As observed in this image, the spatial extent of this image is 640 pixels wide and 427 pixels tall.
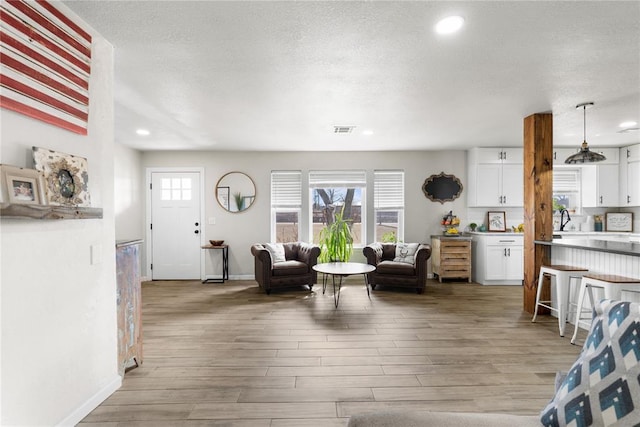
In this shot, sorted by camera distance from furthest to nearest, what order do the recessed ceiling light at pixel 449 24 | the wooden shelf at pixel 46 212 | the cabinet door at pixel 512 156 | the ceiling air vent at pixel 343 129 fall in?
1. the cabinet door at pixel 512 156
2. the ceiling air vent at pixel 343 129
3. the recessed ceiling light at pixel 449 24
4. the wooden shelf at pixel 46 212

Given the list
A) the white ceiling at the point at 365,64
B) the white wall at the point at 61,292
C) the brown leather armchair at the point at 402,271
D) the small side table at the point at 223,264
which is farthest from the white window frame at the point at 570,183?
the white wall at the point at 61,292

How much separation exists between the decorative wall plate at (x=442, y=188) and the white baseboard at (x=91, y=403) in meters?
5.40

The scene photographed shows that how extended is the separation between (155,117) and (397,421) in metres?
4.04

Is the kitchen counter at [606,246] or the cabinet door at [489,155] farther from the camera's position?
the cabinet door at [489,155]

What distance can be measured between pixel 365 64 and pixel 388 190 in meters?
3.85

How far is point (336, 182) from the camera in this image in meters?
6.18

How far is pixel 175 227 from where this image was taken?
19.9ft

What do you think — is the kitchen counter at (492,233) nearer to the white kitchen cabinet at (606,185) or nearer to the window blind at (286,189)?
the white kitchen cabinet at (606,185)

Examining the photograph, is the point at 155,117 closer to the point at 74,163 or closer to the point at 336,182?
the point at 74,163

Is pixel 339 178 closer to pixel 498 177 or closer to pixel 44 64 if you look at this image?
pixel 498 177

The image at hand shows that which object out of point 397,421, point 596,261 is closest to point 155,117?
point 397,421

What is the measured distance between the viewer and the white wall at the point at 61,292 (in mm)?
1489

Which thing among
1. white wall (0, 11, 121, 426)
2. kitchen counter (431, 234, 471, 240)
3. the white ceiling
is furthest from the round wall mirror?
white wall (0, 11, 121, 426)

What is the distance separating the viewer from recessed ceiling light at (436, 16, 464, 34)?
196 centimetres
